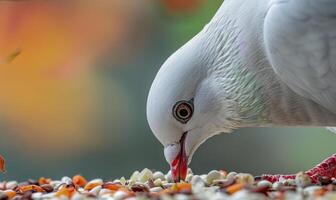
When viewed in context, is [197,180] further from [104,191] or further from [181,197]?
[181,197]

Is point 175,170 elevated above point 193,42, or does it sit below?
below

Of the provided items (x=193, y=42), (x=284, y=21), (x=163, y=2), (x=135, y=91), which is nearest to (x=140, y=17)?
(x=163, y=2)

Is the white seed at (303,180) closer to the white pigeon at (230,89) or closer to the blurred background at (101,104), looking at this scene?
the white pigeon at (230,89)

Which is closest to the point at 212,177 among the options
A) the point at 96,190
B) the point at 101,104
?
the point at 96,190

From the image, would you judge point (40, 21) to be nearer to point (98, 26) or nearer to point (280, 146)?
point (98, 26)

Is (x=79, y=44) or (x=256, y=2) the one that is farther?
(x=79, y=44)

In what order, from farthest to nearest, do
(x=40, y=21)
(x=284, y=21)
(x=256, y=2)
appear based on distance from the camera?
(x=40, y=21) < (x=256, y=2) < (x=284, y=21)

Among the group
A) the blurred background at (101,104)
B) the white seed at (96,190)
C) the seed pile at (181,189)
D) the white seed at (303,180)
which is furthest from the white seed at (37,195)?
the blurred background at (101,104)
